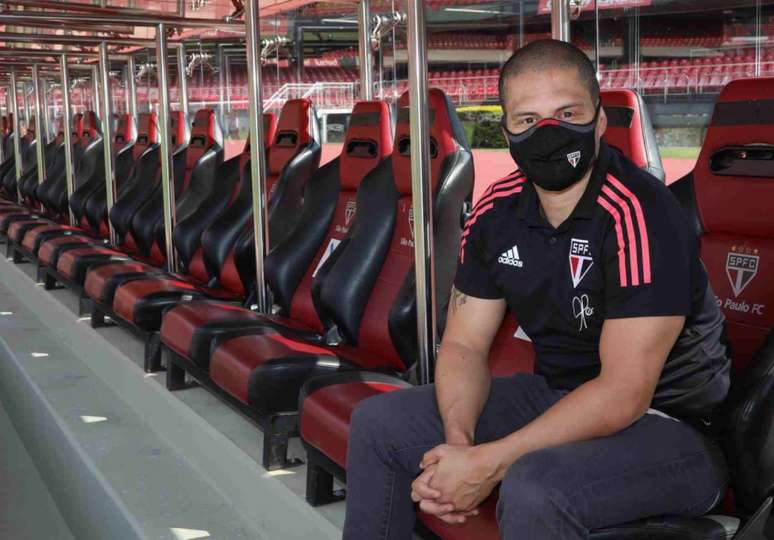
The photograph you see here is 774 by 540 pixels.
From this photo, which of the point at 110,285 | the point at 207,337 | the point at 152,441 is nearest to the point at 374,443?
A: the point at 207,337

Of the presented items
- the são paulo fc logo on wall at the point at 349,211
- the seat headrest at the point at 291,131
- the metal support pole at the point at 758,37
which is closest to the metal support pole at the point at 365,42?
A: the seat headrest at the point at 291,131

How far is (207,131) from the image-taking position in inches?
178

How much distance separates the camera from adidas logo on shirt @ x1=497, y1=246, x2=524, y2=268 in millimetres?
1581

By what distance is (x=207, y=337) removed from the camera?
268cm

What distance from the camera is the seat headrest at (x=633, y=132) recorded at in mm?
1930

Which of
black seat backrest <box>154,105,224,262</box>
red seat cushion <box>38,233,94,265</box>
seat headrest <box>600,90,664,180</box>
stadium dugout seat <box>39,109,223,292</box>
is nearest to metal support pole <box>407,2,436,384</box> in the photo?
seat headrest <box>600,90,664,180</box>

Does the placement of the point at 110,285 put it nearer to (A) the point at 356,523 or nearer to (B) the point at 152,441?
(B) the point at 152,441

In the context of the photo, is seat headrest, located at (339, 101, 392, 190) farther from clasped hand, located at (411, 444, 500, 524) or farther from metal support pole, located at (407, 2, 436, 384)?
clasped hand, located at (411, 444, 500, 524)

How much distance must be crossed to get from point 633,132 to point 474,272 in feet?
1.58

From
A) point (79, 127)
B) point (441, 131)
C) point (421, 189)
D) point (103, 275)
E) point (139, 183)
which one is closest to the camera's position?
point (421, 189)

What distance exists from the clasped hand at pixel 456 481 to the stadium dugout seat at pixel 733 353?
6cm

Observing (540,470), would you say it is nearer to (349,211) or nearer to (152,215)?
(349,211)

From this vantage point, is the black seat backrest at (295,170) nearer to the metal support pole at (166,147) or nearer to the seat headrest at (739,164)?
the metal support pole at (166,147)
